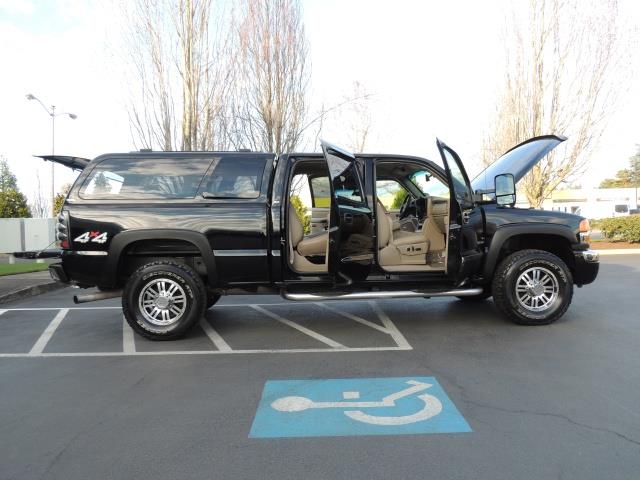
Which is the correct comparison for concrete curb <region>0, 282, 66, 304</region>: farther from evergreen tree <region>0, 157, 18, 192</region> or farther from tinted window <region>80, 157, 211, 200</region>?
evergreen tree <region>0, 157, 18, 192</region>

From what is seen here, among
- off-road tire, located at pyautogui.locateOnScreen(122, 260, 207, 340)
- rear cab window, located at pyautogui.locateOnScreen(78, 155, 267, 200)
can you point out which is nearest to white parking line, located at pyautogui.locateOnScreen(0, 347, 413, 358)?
off-road tire, located at pyautogui.locateOnScreen(122, 260, 207, 340)

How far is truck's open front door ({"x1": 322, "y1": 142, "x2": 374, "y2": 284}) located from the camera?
15.4 feet

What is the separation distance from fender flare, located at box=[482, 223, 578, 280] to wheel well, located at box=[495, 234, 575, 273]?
11cm

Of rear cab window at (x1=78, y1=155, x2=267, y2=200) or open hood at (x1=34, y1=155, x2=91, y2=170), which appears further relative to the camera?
open hood at (x1=34, y1=155, x2=91, y2=170)

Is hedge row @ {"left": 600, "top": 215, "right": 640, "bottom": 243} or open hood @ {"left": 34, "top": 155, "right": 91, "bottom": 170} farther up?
open hood @ {"left": 34, "top": 155, "right": 91, "bottom": 170}

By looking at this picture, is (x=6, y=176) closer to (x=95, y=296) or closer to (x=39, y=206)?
(x=39, y=206)

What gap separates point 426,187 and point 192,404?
3.98 meters

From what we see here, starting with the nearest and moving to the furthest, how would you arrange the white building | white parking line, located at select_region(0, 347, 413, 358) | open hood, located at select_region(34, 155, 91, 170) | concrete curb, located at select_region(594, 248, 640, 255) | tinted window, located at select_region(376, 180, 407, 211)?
white parking line, located at select_region(0, 347, 413, 358) < open hood, located at select_region(34, 155, 91, 170) < tinted window, located at select_region(376, 180, 407, 211) < concrete curb, located at select_region(594, 248, 640, 255) < the white building

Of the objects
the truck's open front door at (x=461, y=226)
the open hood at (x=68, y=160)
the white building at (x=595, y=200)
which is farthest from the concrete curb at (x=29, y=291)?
the white building at (x=595, y=200)

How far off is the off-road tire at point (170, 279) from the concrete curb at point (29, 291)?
3491 millimetres

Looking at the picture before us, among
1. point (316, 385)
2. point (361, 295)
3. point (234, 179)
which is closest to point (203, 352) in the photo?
point (316, 385)

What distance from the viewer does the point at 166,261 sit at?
4.98 meters

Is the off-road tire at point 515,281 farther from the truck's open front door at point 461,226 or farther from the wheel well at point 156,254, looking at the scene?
the wheel well at point 156,254

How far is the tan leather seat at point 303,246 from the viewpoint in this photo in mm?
5235
